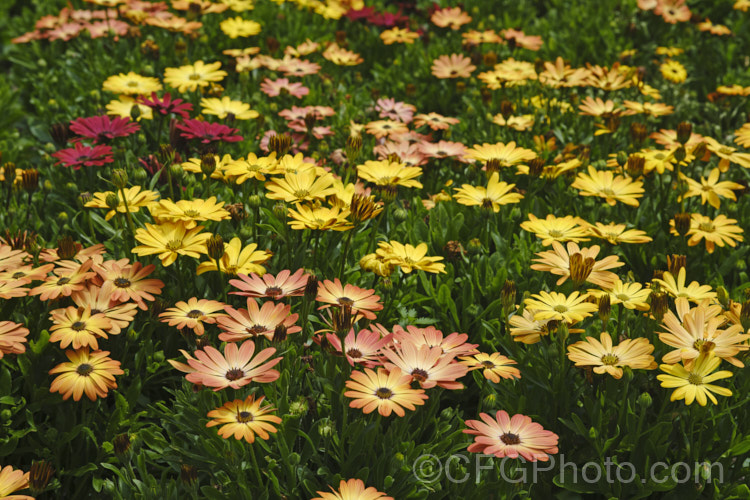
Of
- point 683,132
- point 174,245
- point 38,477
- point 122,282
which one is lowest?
point 38,477

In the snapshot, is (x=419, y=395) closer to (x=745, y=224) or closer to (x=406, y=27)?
(x=745, y=224)

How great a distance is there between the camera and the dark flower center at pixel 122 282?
224cm

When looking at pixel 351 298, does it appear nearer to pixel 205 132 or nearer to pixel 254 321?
pixel 254 321

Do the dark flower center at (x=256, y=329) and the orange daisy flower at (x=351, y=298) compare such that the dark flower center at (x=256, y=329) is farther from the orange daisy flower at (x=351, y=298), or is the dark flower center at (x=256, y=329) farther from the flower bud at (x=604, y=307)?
the flower bud at (x=604, y=307)

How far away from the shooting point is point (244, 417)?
5.62ft

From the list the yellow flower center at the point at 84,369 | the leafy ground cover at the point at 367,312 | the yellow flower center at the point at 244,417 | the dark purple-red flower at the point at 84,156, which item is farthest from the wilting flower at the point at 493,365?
the dark purple-red flower at the point at 84,156

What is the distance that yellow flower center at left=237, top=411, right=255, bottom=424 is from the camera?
1706 mm

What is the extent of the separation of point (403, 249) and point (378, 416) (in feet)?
2.37

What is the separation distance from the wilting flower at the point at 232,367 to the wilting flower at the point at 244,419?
5 centimetres

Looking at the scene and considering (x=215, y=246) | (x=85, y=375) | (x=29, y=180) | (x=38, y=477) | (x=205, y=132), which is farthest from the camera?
(x=205, y=132)

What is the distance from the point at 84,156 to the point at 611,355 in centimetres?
228

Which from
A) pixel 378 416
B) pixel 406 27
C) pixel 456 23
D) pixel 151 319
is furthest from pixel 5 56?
pixel 378 416

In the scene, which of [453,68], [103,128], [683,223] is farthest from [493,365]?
[453,68]

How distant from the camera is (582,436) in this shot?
2166mm
